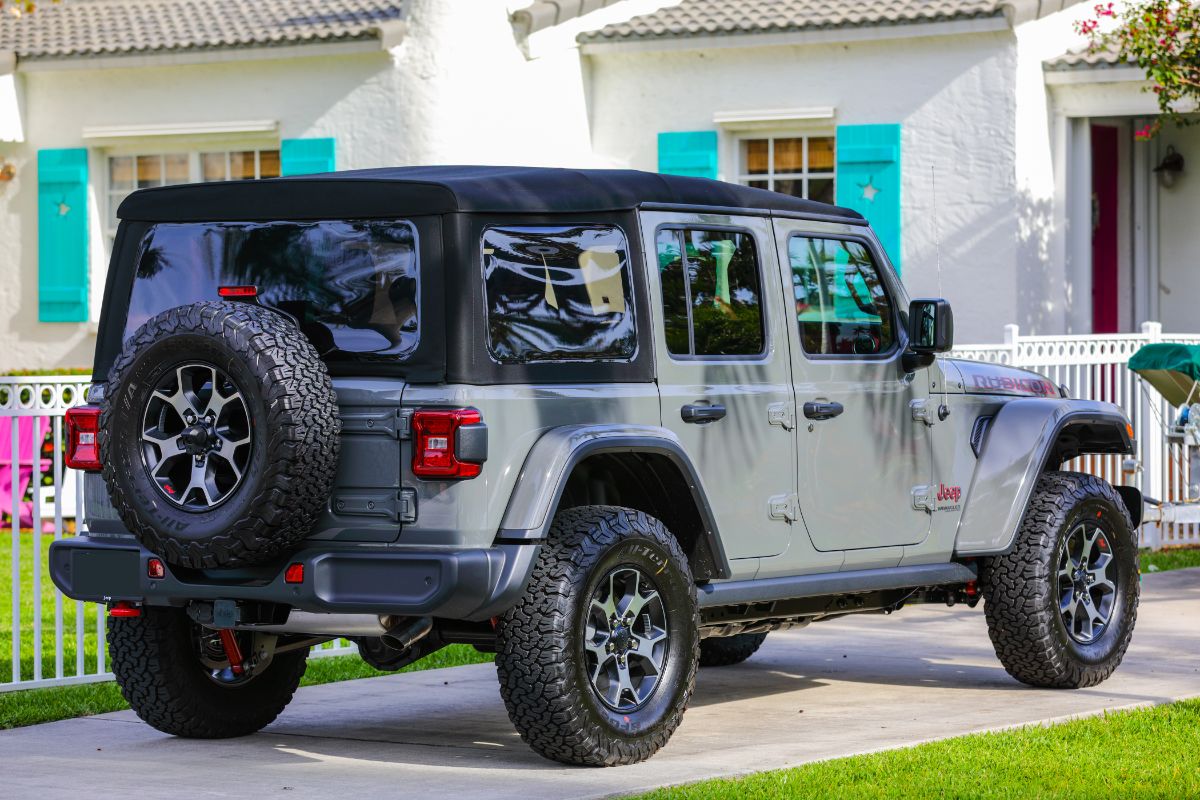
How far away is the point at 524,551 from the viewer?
6.43 m

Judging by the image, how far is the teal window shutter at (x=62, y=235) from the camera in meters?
18.9

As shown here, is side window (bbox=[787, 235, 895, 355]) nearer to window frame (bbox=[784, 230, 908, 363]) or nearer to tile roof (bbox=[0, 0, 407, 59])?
window frame (bbox=[784, 230, 908, 363])

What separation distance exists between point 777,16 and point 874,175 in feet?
5.10

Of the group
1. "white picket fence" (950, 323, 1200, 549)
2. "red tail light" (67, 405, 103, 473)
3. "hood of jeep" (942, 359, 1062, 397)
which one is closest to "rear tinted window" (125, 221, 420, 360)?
"red tail light" (67, 405, 103, 473)

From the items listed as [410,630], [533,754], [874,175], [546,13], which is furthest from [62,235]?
[410,630]

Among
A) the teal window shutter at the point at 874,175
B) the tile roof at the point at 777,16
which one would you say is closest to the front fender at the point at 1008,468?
the tile roof at the point at 777,16

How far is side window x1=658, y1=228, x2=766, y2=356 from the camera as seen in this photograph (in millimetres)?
7152

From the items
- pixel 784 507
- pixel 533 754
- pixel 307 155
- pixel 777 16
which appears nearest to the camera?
pixel 533 754

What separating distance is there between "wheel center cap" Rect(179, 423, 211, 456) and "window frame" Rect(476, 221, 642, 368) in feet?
2.93

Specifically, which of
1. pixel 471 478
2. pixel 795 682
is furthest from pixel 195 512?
pixel 795 682

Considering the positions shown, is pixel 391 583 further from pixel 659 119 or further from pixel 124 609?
pixel 659 119

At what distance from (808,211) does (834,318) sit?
1.35ft

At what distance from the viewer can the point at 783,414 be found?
7477 millimetres

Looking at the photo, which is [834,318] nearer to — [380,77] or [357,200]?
[357,200]
